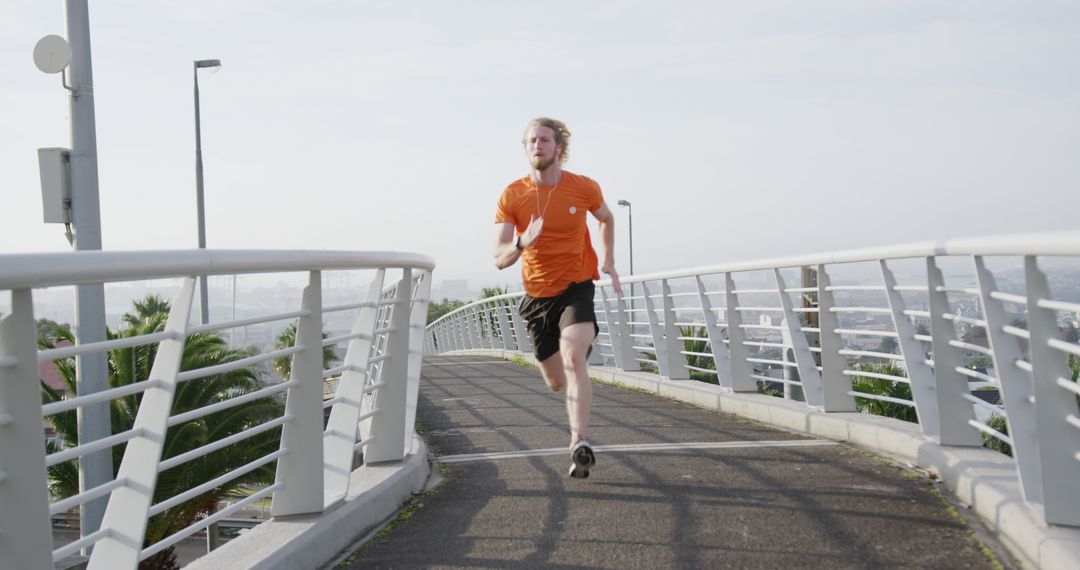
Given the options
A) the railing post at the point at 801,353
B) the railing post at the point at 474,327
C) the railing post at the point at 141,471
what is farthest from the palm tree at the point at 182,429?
the railing post at the point at 474,327

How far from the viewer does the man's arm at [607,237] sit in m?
6.23

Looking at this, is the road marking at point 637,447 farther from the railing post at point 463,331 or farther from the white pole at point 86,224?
the railing post at point 463,331

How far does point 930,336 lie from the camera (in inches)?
230

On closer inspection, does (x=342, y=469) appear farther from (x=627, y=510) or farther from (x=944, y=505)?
(x=944, y=505)

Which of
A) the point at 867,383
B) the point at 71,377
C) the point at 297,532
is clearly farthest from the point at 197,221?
the point at 297,532

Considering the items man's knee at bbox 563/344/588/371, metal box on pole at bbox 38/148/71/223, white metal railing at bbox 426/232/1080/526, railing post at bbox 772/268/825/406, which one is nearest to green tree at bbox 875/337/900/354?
white metal railing at bbox 426/232/1080/526

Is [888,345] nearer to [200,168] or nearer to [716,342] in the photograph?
[716,342]

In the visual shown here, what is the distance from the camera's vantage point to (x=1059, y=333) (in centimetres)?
404

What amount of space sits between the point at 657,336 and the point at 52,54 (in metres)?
6.48

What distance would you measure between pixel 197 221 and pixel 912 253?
1869cm

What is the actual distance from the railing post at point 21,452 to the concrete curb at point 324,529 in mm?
1018

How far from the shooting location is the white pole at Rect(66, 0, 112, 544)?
368 inches

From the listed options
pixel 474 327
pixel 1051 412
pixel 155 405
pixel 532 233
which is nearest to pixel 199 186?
pixel 474 327

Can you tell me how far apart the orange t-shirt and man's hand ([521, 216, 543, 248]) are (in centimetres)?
31
